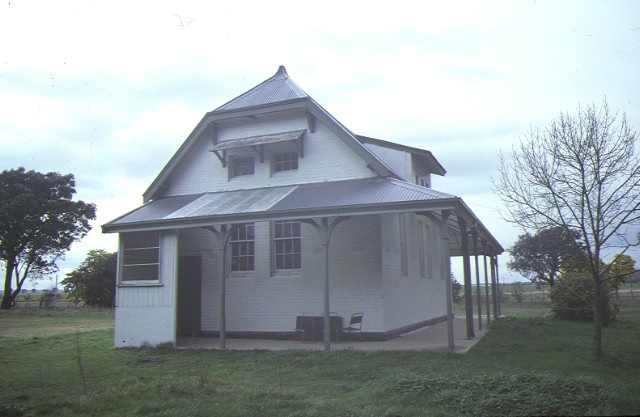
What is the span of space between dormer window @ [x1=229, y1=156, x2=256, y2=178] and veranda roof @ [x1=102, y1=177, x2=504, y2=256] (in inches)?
31.9

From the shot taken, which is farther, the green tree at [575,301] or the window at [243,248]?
the green tree at [575,301]

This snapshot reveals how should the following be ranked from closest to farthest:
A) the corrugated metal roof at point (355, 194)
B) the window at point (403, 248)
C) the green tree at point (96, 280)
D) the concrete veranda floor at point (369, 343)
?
the corrugated metal roof at point (355, 194), the concrete veranda floor at point (369, 343), the window at point (403, 248), the green tree at point (96, 280)

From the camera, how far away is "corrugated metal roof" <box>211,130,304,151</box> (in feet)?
54.2

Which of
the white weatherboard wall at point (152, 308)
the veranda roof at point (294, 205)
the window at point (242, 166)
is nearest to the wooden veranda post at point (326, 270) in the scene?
the veranda roof at point (294, 205)

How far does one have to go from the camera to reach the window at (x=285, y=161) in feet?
56.3

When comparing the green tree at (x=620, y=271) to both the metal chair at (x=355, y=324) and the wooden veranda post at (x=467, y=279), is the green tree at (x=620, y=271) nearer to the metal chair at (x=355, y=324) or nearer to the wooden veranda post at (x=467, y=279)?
the wooden veranda post at (x=467, y=279)

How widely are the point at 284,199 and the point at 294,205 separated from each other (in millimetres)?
923

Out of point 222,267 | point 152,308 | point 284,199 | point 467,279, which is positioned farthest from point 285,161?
point 467,279

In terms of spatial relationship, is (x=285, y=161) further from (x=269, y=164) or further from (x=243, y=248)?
(x=243, y=248)

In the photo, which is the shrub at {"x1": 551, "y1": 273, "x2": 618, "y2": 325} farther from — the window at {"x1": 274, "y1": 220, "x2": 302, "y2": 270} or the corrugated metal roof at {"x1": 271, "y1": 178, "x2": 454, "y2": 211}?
the window at {"x1": 274, "y1": 220, "x2": 302, "y2": 270}

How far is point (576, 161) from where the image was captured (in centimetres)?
1160

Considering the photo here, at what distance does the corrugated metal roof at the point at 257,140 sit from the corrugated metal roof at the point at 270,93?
99 centimetres

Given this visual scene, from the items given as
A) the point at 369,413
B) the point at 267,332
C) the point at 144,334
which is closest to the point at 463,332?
the point at 267,332

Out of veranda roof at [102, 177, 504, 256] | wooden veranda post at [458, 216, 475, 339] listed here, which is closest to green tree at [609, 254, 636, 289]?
veranda roof at [102, 177, 504, 256]
